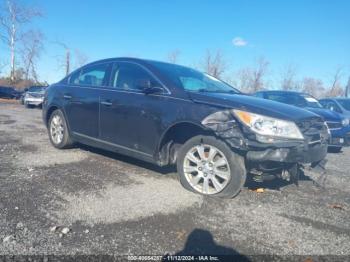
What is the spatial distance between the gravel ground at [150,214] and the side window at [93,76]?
1.42 meters

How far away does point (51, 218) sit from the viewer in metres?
2.98

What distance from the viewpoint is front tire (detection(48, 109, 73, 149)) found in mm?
5730

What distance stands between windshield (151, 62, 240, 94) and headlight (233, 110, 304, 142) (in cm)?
106

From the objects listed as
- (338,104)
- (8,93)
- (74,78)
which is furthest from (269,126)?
(8,93)

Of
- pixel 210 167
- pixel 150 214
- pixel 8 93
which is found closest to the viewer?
pixel 150 214

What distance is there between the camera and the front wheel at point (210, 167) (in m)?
3.57

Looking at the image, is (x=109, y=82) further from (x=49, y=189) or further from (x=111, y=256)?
(x=111, y=256)

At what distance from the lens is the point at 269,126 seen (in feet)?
11.3

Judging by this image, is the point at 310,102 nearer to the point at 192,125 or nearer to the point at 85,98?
the point at 192,125

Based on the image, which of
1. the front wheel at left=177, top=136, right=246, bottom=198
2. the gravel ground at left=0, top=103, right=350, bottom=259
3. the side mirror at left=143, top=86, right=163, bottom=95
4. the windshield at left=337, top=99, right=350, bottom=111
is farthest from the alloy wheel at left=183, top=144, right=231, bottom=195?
the windshield at left=337, top=99, right=350, bottom=111

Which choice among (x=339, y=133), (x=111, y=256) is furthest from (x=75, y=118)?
(x=339, y=133)

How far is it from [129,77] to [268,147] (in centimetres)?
239

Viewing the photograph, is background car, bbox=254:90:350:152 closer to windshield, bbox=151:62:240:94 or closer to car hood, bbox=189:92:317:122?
windshield, bbox=151:62:240:94

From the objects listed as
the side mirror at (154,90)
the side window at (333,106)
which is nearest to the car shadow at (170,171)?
the side mirror at (154,90)
